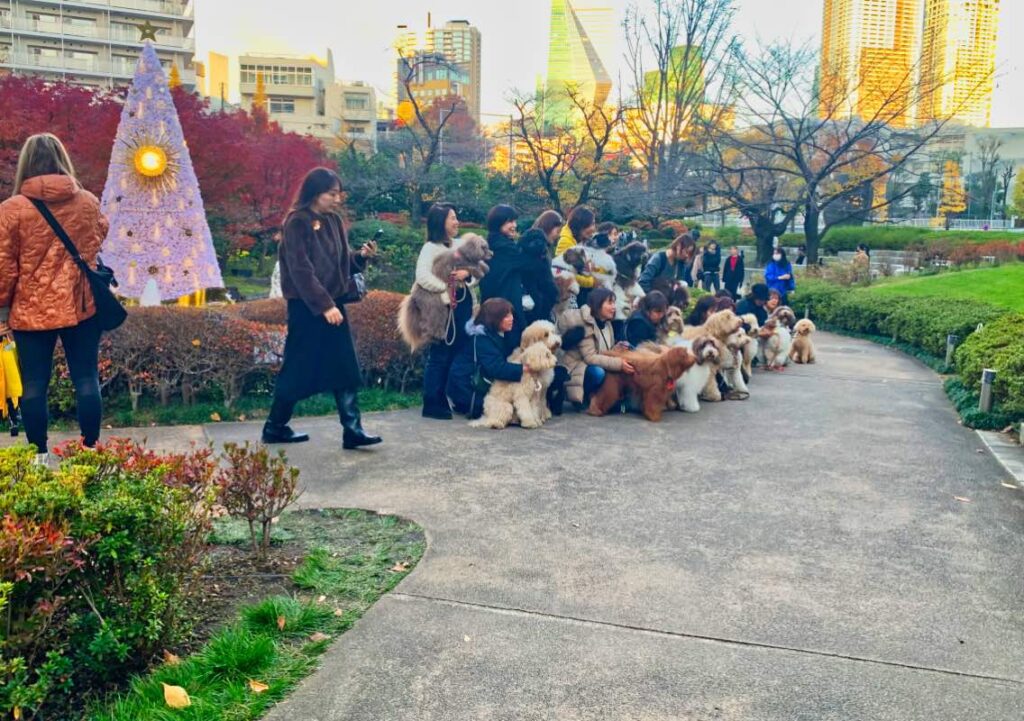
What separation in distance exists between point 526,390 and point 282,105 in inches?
2972

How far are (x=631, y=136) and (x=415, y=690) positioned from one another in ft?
107

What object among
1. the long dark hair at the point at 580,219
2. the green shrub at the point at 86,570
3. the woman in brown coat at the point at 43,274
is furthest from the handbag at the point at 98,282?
the long dark hair at the point at 580,219

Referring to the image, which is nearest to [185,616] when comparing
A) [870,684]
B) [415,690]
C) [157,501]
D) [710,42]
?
[157,501]

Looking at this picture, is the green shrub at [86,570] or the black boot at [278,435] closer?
the green shrub at [86,570]

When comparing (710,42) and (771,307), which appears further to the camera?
(710,42)

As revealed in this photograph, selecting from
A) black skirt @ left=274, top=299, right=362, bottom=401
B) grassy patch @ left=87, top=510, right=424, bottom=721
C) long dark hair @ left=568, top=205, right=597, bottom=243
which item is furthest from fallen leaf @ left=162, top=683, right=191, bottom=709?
long dark hair @ left=568, top=205, right=597, bottom=243

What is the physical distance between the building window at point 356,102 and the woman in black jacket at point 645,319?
72.5 metres

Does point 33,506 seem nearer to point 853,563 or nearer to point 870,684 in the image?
point 870,684

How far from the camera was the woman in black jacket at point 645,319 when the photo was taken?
26.3ft

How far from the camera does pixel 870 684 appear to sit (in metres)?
2.88

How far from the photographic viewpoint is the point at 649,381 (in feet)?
23.4

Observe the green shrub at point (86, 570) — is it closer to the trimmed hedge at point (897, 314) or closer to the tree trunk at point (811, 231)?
the trimmed hedge at point (897, 314)

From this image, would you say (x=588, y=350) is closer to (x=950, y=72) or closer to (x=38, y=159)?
(x=38, y=159)

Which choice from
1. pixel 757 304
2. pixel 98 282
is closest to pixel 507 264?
pixel 98 282
